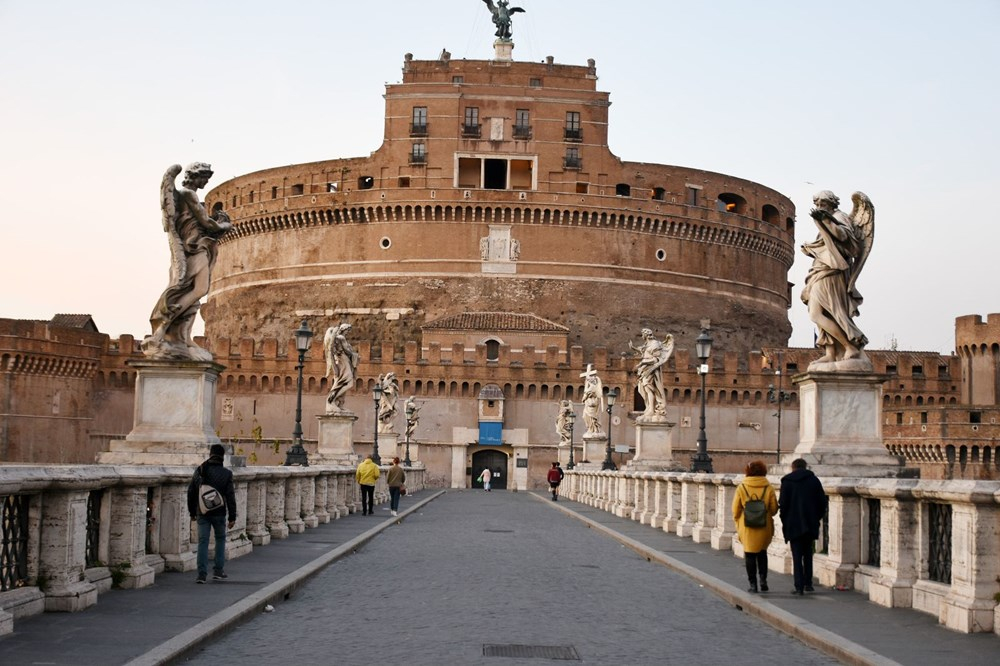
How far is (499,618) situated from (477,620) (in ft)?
0.68

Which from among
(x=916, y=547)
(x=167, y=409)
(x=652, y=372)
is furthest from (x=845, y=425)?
(x=652, y=372)

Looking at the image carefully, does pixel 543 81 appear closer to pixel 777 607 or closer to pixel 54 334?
pixel 54 334

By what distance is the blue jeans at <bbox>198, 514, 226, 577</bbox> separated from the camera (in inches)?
409

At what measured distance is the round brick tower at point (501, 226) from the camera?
242 ft

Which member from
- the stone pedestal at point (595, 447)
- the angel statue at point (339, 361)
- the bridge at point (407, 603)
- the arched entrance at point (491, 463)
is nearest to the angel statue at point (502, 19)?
the arched entrance at point (491, 463)

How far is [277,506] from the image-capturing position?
16141 mm

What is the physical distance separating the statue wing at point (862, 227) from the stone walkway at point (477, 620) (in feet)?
9.94

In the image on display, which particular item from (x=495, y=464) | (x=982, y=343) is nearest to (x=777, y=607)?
(x=495, y=464)

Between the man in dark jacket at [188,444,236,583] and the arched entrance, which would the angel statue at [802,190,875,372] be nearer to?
the man in dark jacket at [188,444,236,583]

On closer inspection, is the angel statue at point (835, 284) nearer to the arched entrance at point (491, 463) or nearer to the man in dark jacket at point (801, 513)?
the man in dark jacket at point (801, 513)

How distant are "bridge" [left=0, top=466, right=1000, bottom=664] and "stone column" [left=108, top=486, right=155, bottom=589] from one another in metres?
0.02

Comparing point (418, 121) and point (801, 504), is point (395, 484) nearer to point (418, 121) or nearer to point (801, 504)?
point (801, 504)

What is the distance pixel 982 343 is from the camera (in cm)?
6944

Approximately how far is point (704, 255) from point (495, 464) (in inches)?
783
